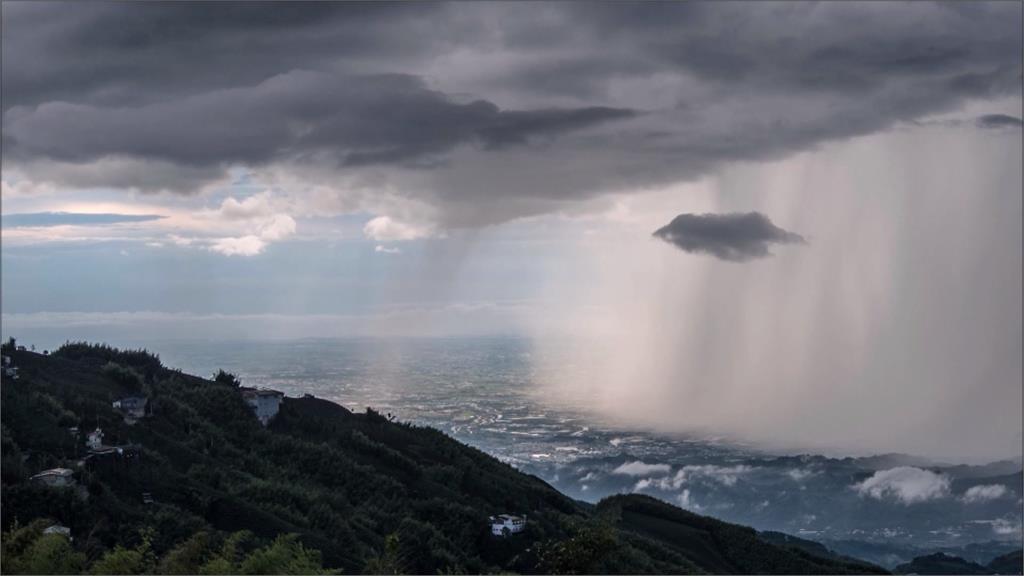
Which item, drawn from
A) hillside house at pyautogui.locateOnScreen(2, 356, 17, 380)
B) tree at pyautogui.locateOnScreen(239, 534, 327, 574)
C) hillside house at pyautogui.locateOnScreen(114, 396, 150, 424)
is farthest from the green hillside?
hillside house at pyautogui.locateOnScreen(2, 356, 17, 380)

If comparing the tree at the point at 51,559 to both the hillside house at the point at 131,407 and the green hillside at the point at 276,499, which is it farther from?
the hillside house at the point at 131,407

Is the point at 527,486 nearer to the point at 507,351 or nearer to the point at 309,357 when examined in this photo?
the point at 309,357

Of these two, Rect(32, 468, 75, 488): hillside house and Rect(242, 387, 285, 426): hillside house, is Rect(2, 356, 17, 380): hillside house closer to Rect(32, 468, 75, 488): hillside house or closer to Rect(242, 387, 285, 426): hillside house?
Rect(242, 387, 285, 426): hillside house

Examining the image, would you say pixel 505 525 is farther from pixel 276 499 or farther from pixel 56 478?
pixel 56 478

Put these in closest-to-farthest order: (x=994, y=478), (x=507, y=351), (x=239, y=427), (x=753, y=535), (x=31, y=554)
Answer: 1. (x=31, y=554)
2. (x=239, y=427)
3. (x=753, y=535)
4. (x=994, y=478)
5. (x=507, y=351)

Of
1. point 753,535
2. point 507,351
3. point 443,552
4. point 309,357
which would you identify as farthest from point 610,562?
point 507,351

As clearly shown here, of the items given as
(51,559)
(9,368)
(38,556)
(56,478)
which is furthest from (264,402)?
(38,556)
